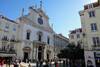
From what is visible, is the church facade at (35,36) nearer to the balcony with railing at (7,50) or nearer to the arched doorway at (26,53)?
the arched doorway at (26,53)

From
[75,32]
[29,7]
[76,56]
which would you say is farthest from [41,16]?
[76,56]

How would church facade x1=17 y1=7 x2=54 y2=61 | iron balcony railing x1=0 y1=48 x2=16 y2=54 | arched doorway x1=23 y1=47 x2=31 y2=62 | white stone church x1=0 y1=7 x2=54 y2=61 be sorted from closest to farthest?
1. iron balcony railing x1=0 y1=48 x2=16 y2=54
2. white stone church x1=0 y1=7 x2=54 y2=61
3. arched doorway x1=23 y1=47 x2=31 y2=62
4. church facade x1=17 y1=7 x2=54 y2=61

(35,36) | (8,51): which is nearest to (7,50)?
(8,51)

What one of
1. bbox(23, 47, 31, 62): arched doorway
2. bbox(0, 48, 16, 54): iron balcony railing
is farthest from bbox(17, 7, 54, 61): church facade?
bbox(0, 48, 16, 54): iron balcony railing

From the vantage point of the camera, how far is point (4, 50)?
2759 cm

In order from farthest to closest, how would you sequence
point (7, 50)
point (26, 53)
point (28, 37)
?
point (28, 37), point (26, 53), point (7, 50)

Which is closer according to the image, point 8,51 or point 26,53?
point 8,51

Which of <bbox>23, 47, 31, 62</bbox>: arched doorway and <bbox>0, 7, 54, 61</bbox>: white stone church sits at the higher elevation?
<bbox>0, 7, 54, 61</bbox>: white stone church

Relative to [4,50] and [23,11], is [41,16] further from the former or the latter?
[4,50]

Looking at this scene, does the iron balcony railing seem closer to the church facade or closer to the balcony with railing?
the balcony with railing

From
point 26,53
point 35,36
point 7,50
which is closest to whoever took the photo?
point 7,50

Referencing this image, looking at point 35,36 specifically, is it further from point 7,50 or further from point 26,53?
point 7,50

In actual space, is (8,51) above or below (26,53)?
above

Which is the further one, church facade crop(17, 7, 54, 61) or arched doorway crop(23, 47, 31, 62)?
church facade crop(17, 7, 54, 61)
